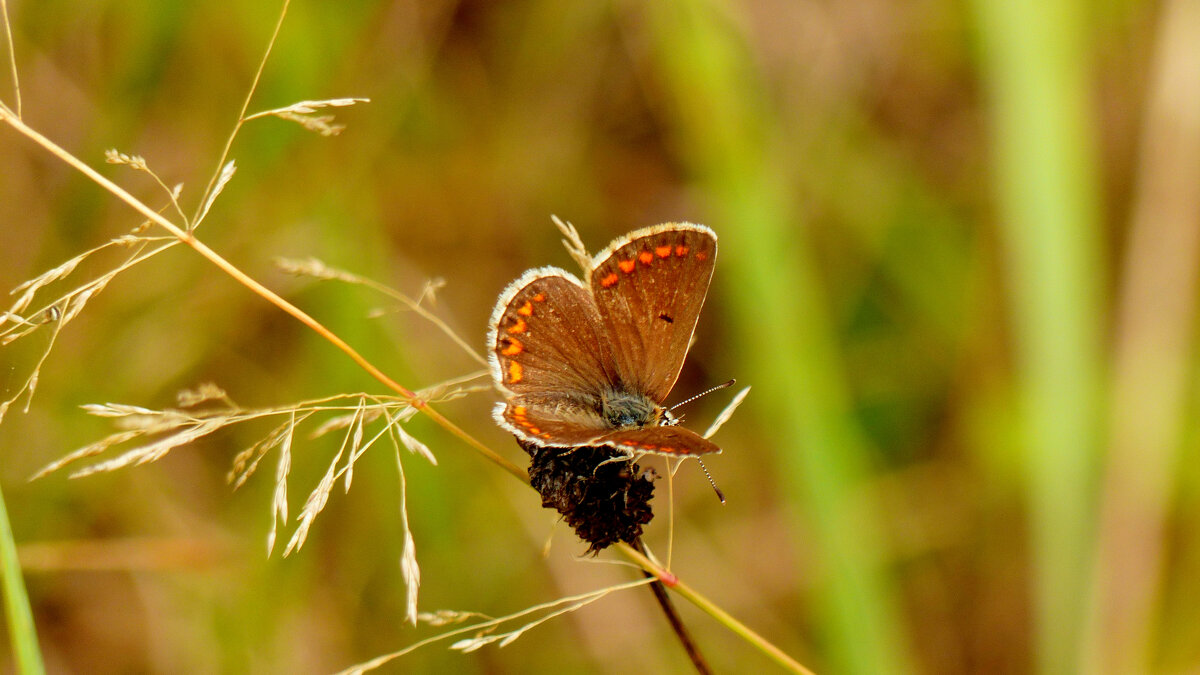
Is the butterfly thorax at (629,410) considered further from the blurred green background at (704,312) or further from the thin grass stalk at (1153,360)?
the thin grass stalk at (1153,360)

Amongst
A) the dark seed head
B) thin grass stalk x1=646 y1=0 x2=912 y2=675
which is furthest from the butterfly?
thin grass stalk x1=646 y1=0 x2=912 y2=675

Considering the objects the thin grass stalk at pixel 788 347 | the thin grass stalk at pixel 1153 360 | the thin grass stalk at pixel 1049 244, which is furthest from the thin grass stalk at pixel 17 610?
the thin grass stalk at pixel 1153 360

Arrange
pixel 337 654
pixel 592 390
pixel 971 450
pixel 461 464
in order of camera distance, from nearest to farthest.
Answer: pixel 592 390
pixel 337 654
pixel 461 464
pixel 971 450

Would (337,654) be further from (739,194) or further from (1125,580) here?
(1125,580)

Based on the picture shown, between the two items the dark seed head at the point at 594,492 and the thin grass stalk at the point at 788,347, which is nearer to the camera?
the dark seed head at the point at 594,492

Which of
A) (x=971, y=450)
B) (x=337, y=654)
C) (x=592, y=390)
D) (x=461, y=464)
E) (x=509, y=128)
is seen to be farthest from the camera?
(x=509, y=128)

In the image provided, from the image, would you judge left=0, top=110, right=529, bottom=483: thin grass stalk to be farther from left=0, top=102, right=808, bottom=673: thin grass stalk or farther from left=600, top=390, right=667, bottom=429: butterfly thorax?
left=600, top=390, right=667, bottom=429: butterfly thorax

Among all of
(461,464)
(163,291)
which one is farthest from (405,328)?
(163,291)
